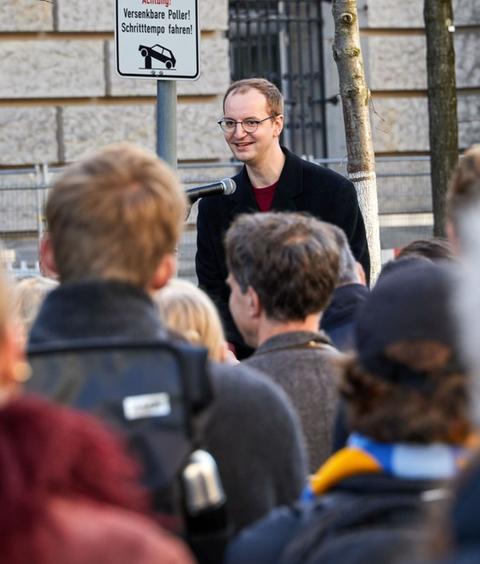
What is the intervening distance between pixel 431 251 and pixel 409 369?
2.74 meters

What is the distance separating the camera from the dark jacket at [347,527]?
2021 millimetres

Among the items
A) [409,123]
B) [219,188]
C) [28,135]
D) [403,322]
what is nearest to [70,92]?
[28,135]

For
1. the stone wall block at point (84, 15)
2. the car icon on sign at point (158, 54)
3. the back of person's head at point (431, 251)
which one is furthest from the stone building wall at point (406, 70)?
the back of person's head at point (431, 251)

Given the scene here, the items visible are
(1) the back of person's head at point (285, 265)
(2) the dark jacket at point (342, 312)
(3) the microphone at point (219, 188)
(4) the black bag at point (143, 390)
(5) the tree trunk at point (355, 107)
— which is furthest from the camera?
Answer: (5) the tree trunk at point (355, 107)

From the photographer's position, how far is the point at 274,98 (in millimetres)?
6688

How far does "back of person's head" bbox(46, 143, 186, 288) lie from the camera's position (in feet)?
8.66

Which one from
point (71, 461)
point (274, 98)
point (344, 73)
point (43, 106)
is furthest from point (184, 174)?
point (71, 461)

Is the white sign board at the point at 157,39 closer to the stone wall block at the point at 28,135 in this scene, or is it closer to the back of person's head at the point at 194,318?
the back of person's head at the point at 194,318

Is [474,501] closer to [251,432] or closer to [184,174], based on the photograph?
[251,432]

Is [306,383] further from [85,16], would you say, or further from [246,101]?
[85,16]

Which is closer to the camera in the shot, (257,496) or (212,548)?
(212,548)

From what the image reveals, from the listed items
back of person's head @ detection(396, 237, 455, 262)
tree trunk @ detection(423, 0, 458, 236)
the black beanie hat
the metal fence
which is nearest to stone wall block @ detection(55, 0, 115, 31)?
the metal fence

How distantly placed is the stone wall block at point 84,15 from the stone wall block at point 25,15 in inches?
4.0

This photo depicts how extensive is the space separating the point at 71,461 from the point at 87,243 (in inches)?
36.2
